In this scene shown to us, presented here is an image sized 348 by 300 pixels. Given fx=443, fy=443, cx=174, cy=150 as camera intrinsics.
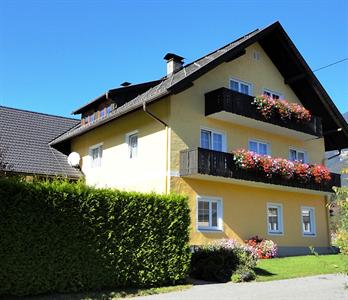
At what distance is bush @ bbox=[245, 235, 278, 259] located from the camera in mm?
19359

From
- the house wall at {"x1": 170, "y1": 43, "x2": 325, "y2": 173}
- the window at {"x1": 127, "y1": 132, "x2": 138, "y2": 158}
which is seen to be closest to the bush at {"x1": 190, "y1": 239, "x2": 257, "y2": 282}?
the house wall at {"x1": 170, "y1": 43, "x2": 325, "y2": 173}

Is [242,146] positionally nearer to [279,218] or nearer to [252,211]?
[252,211]

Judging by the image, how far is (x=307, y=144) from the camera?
83.2ft

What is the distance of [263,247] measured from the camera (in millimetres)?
19562

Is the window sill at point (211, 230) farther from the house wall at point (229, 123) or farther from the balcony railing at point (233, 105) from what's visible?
Result: the balcony railing at point (233, 105)

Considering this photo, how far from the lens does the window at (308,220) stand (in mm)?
24141

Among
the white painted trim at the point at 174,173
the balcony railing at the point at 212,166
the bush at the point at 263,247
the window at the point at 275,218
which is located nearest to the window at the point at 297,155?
the window at the point at 275,218

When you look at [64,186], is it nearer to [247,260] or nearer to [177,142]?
[247,260]

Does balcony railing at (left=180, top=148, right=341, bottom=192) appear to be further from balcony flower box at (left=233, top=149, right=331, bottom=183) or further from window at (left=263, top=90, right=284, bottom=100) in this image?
window at (left=263, top=90, right=284, bottom=100)

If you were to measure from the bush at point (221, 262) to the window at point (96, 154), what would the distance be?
10.4 metres

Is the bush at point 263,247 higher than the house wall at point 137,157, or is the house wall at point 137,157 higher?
the house wall at point 137,157

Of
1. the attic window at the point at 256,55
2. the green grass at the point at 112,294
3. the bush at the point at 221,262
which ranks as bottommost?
the green grass at the point at 112,294

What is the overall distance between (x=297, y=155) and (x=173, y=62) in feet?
28.4

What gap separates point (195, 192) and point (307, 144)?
963 cm
